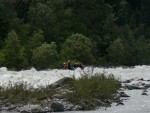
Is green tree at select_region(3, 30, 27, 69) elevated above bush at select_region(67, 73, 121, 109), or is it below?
above

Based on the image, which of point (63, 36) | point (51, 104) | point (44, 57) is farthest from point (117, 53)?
point (51, 104)

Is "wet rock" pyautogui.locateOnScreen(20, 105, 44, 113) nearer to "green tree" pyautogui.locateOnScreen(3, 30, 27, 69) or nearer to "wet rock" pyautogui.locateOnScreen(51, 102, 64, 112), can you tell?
"wet rock" pyautogui.locateOnScreen(51, 102, 64, 112)

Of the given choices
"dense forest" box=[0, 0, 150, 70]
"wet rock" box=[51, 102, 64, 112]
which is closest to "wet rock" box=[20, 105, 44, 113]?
"wet rock" box=[51, 102, 64, 112]

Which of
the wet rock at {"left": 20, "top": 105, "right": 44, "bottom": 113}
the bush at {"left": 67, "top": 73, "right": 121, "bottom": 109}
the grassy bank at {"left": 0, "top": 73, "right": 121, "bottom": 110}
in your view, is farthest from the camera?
the bush at {"left": 67, "top": 73, "right": 121, "bottom": 109}

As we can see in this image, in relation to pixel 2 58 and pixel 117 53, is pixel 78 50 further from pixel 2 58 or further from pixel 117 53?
pixel 2 58

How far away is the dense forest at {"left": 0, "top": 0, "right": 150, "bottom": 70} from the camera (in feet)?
225

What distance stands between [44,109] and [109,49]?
187ft

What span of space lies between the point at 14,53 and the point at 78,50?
33.0ft

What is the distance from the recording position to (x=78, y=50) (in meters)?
73.2

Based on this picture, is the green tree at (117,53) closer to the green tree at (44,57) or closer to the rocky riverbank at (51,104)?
the green tree at (44,57)

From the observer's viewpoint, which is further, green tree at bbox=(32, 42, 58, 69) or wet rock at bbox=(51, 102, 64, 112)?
green tree at bbox=(32, 42, 58, 69)

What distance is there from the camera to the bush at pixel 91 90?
25.9 metres

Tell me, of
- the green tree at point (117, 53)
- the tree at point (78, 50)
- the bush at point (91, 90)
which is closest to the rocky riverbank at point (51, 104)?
the bush at point (91, 90)

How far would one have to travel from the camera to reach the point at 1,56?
219ft
